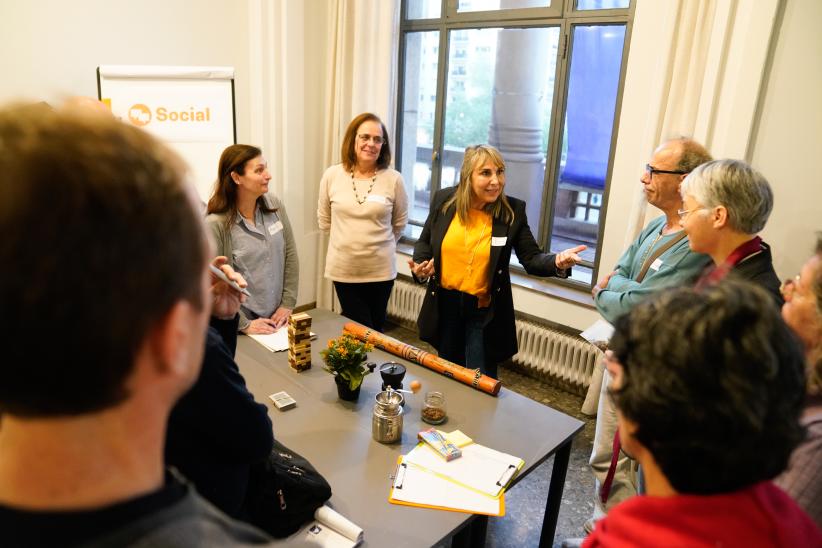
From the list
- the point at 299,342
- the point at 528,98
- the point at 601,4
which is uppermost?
the point at 601,4

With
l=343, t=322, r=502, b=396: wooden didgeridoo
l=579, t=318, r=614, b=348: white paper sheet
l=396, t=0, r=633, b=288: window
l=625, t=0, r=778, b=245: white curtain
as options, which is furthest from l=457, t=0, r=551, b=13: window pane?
l=343, t=322, r=502, b=396: wooden didgeridoo

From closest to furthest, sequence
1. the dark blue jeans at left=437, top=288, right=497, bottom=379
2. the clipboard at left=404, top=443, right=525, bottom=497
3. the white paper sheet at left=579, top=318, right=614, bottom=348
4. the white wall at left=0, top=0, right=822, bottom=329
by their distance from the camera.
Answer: the clipboard at left=404, top=443, right=525, bottom=497, the white paper sheet at left=579, top=318, right=614, bottom=348, the white wall at left=0, top=0, right=822, bottom=329, the dark blue jeans at left=437, top=288, right=497, bottom=379

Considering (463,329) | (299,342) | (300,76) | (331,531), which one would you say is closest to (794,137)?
(463,329)

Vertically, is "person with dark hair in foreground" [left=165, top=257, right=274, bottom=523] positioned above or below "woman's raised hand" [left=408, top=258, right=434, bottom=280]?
above

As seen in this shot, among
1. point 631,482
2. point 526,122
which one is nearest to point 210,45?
point 526,122

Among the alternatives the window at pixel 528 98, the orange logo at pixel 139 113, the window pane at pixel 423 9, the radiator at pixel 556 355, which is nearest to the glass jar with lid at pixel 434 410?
the radiator at pixel 556 355

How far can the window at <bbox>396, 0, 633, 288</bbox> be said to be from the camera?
11.5 feet

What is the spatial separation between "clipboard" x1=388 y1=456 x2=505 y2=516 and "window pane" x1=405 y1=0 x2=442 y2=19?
3596 mm

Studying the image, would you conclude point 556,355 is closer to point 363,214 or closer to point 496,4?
point 363,214

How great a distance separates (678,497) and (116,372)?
2.36 feet

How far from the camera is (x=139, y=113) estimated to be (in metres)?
3.55

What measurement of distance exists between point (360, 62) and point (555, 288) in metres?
2.26

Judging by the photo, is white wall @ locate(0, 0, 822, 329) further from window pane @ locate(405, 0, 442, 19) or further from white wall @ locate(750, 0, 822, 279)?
window pane @ locate(405, 0, 442, 19)

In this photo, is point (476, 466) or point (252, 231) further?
point (252, 231)
